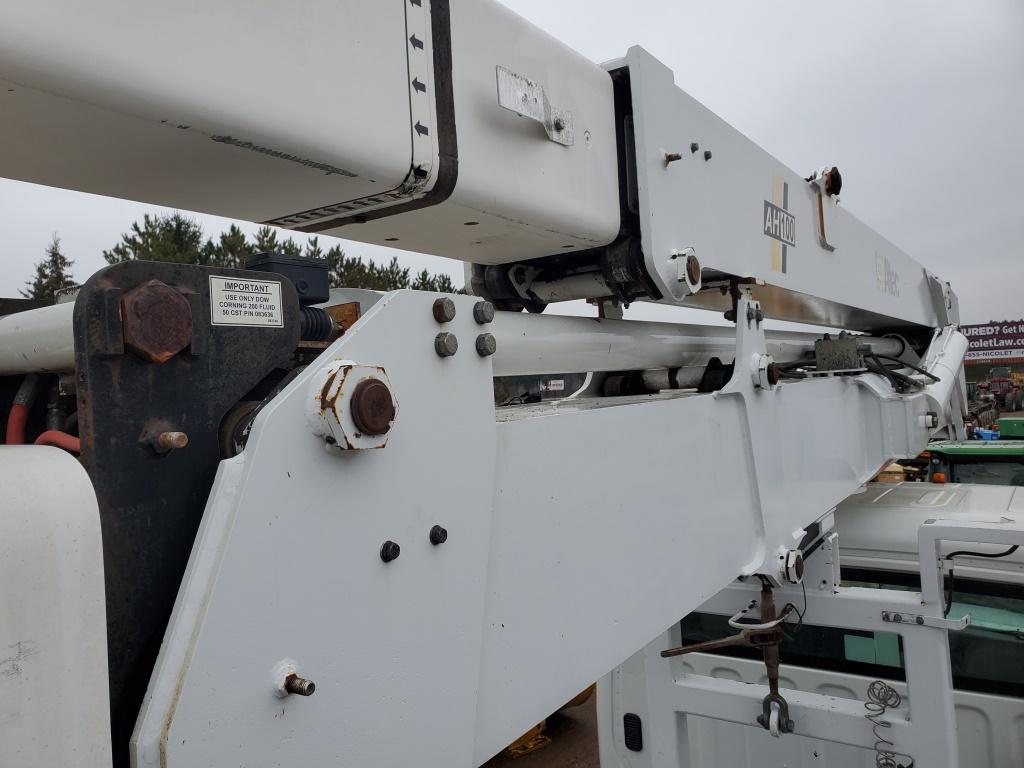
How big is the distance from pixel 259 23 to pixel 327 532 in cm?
58

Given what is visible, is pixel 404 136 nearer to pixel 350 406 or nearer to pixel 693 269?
pixel 350 406

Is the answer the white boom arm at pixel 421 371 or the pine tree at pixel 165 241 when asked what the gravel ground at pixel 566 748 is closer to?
the white boom arm at pixel 421 371

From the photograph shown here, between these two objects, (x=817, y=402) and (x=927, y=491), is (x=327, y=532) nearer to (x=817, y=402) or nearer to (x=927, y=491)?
(x=817, y=402)

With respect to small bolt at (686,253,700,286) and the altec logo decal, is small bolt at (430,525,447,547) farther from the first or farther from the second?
the altec logo decal

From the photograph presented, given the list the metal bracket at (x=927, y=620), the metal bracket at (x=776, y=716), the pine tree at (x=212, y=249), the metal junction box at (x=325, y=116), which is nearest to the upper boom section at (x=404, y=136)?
the metal junction box at (x=325, y=116)

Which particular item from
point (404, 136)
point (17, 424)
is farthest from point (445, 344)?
point (17, 424)

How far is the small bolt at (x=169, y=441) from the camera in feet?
2.47

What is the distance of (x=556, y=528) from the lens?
115 cm

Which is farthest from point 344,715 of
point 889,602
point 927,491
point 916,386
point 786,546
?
point 927,491

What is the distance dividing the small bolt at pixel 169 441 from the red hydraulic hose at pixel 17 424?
0.31 m

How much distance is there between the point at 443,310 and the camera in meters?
0.98

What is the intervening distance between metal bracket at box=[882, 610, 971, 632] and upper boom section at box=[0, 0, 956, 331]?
112 cm

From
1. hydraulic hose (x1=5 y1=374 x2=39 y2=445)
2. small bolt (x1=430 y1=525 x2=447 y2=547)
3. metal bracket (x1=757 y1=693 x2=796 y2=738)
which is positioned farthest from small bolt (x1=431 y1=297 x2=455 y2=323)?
metal bracket (x1=757 y1=693 x2=796 y2=738)

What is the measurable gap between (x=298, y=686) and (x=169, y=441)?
0.28m
